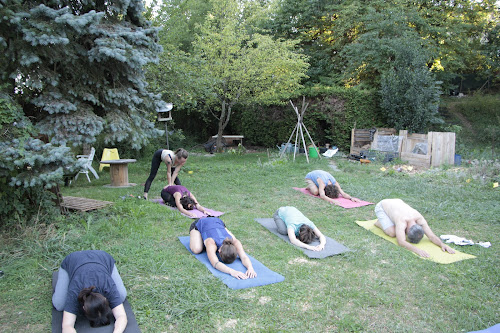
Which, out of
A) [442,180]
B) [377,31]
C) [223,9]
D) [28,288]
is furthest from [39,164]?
[377,31]

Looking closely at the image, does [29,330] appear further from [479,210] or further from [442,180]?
[442,180]

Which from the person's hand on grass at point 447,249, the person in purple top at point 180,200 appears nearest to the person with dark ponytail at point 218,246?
the person in purple top at point 180,200

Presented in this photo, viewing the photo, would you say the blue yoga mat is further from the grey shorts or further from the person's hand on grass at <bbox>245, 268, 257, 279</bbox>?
the grey shorts

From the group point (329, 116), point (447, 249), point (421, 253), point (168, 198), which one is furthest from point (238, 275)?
point (329, 116)

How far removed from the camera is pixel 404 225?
5.11 meters

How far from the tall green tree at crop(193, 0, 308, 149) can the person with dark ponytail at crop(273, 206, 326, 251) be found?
8567mm

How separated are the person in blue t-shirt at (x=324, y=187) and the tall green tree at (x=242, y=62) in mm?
6403

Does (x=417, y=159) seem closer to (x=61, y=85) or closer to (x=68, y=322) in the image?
(x=61, y=85)

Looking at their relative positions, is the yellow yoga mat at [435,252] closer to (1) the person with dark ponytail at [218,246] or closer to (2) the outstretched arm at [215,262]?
(1) the person with dark ponytail at [218,246]

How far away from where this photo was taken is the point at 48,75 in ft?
15.4

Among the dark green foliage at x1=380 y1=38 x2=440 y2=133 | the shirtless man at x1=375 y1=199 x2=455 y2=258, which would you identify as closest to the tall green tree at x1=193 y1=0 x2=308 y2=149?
the dark green foliage at x1=380 y1=38 x2=440 y2=133

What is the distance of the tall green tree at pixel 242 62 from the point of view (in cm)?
1361

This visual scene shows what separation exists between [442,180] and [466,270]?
5.59 m

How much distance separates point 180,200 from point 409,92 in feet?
34.5
